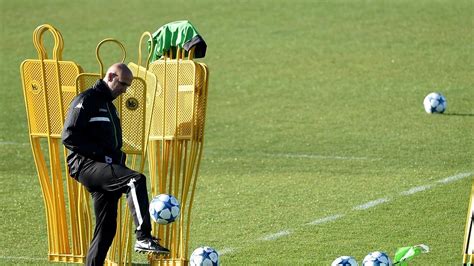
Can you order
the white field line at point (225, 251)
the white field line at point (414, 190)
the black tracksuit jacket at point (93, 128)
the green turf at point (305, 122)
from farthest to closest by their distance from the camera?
the white field line at point (414, 190), the green turf at point (305, 122), the white field line at point (225, 251), the black tracksuit jacket at point (93, 128)

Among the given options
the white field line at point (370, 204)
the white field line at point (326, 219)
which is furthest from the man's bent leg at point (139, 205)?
the white field line at point (370, 204)

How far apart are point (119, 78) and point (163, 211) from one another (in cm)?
137

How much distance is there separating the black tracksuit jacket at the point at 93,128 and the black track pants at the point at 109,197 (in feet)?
0.44

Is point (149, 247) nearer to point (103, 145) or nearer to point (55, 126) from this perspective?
point (103, 145)

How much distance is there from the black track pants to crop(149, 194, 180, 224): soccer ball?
7cm

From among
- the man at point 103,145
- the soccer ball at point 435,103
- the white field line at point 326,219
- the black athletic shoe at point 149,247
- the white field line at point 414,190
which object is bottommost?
the white field line at point 326,219

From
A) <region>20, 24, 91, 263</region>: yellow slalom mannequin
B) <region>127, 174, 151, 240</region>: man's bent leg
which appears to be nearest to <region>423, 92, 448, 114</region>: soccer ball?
<region>20, 24, 91, 263</region>: yellow slalom mannequin

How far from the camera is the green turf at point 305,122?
45.8 feet

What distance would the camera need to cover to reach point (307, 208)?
49.8 ft

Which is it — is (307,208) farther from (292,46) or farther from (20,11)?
(20,11)

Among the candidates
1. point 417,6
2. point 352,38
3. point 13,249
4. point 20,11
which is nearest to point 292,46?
point 352,38

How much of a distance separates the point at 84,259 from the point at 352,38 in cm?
1600

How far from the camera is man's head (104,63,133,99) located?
36.0ft

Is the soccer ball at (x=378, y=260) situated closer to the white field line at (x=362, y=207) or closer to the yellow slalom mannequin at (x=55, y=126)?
the white field line at (x=362, y=207)
